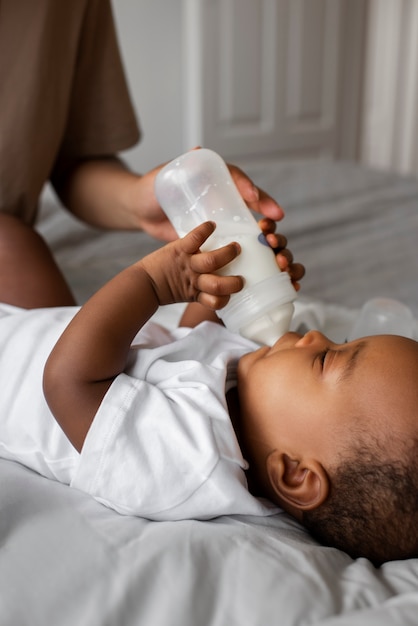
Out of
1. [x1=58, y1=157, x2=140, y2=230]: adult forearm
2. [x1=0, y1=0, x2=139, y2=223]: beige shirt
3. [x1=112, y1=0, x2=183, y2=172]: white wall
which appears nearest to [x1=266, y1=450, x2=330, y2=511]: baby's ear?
[x1=58, y1=157, x2=140, y2=230]: adult forearm

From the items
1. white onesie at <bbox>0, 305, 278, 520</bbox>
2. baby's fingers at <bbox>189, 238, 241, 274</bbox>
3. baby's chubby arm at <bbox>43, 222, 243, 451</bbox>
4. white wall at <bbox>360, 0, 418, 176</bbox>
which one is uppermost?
baby's fingers at <bbox>189, 238, 241, 274</bbox>

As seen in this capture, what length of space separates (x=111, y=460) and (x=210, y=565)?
0.16 meters

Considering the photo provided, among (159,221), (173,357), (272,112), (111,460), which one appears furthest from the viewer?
(272,112)

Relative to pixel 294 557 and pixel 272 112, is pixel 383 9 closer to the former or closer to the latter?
pixel 272 112

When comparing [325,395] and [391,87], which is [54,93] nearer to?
[325,395]

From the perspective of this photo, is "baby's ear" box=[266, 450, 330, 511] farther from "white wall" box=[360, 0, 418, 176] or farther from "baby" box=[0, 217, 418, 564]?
"white wall" box=[360, 0, 418, 176]

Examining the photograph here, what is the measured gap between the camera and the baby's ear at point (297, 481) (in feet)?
2.54

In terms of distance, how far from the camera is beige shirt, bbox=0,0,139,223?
4.11 ft

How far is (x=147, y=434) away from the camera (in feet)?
2.55

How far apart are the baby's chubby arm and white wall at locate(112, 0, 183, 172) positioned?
282cm

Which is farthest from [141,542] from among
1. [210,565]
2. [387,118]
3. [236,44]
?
[387,118]

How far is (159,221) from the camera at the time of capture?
1.19 metres

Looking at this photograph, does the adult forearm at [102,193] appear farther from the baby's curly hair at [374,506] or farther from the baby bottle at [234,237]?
the baby's curly hair at [374,506]

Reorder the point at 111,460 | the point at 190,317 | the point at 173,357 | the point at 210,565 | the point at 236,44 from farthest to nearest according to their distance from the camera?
the point at 236,44 → the point at 190,317 → the point at 173,357 → the point at 111,460 → the point at 210,565
